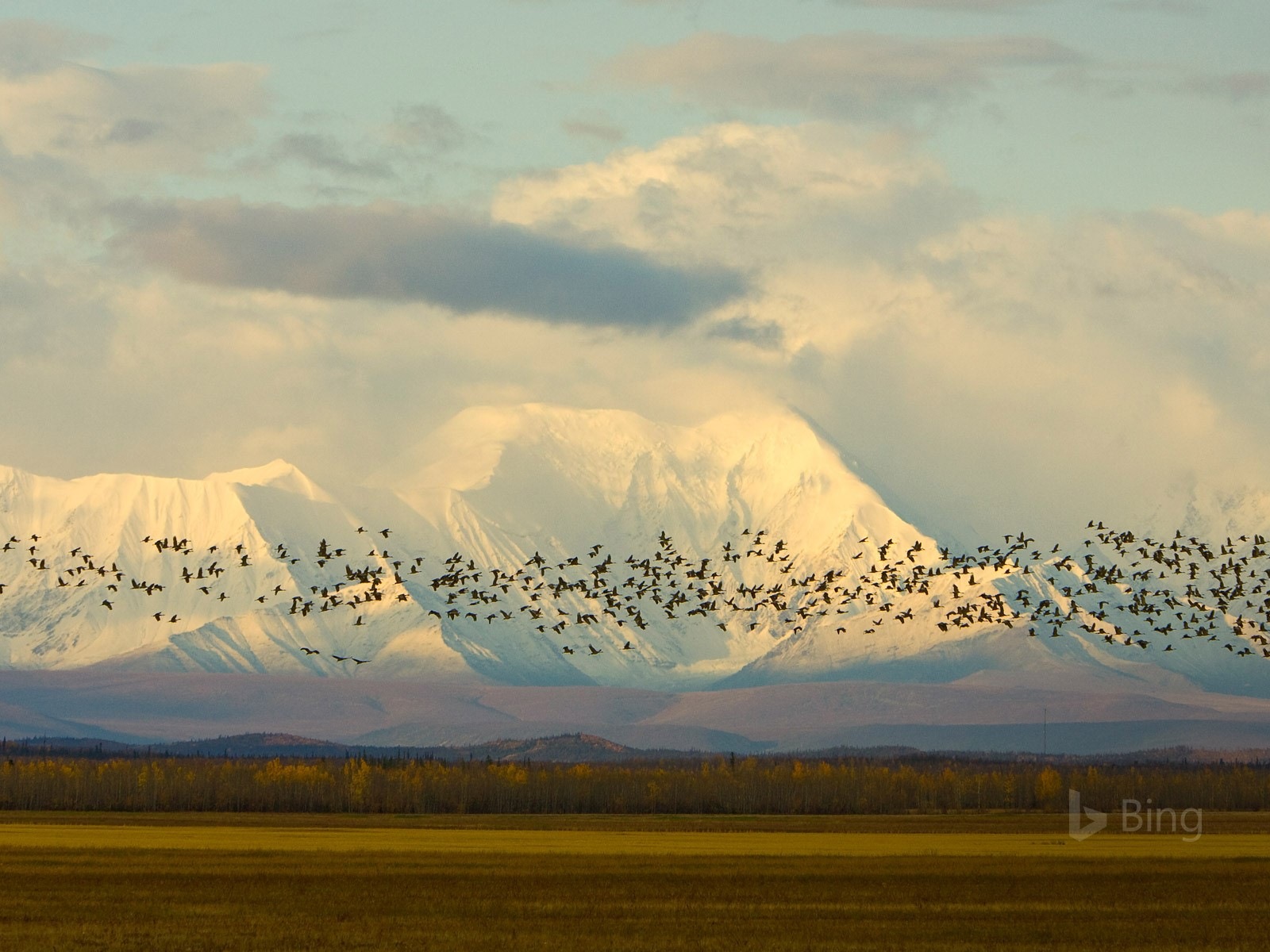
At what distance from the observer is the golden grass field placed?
2744 inches

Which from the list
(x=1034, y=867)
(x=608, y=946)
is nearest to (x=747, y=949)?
(x=608, y=946)

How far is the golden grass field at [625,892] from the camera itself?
2744 inches

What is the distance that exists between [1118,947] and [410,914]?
26.2 meters

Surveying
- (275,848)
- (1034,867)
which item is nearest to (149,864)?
(275,848)

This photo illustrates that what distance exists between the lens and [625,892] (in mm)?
88688

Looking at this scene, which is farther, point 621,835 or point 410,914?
point 621,835

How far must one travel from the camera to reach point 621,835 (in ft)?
494

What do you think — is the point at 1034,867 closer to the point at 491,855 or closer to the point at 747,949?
the point at 491,855

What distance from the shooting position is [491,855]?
116 metres

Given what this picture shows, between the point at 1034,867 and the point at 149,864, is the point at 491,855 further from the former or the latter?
the point at 1034,867

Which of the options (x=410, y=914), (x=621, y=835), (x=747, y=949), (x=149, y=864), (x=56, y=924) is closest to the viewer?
(x=747, y=949)

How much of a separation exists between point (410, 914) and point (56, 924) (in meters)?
13.0

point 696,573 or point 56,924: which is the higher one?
point 696,573

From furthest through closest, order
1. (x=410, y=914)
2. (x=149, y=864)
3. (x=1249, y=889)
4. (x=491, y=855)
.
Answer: (x=491, y=855)
(x=149, y=864)
(x=1249, y=889)
(x=410, y=914)
